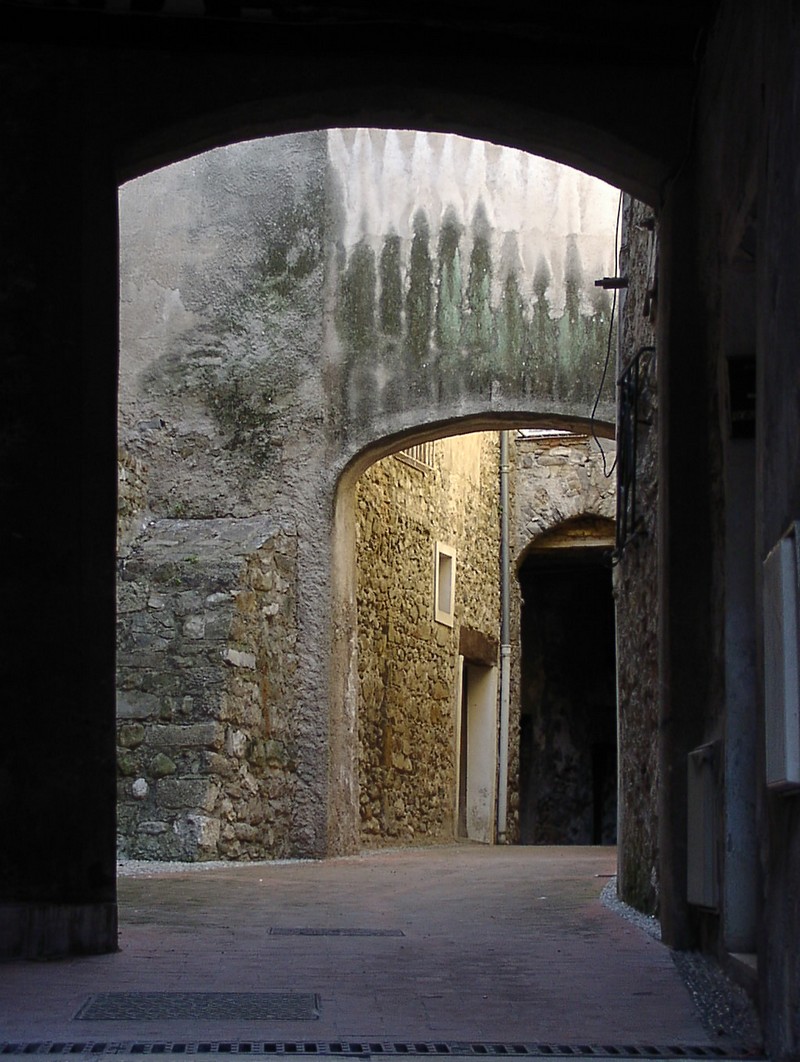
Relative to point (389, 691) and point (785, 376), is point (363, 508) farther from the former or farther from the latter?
point (785, 376)

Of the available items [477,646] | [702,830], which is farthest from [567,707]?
[702,830]

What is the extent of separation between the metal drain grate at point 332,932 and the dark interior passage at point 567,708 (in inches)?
629

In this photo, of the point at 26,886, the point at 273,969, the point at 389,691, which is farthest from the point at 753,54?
the point at 389,691

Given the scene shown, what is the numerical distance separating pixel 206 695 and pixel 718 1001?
6.68 meters

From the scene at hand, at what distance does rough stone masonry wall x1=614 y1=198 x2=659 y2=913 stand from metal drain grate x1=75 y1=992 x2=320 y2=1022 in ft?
8.36

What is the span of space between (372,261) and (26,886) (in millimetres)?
7854

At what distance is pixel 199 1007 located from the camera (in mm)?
4125

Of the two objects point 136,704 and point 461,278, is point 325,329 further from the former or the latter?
point 136,704

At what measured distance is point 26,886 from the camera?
17.4ft

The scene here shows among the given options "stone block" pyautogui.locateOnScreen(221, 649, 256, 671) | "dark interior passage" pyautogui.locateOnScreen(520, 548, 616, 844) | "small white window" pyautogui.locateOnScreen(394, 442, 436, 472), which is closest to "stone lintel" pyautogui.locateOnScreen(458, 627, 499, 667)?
"small white window" pyautogui.locateOnScreen(394, 442, 436, 472)

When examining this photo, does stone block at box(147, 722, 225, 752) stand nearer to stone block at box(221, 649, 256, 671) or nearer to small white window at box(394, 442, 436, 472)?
stone block at box(221, 649, 256, 671)

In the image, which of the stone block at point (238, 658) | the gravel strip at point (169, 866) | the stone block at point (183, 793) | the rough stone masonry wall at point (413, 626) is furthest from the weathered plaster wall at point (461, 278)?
the gravel strip at point (169, 866)

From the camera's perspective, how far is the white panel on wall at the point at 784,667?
130 inches

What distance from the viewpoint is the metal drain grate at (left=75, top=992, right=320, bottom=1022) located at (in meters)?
3.96
